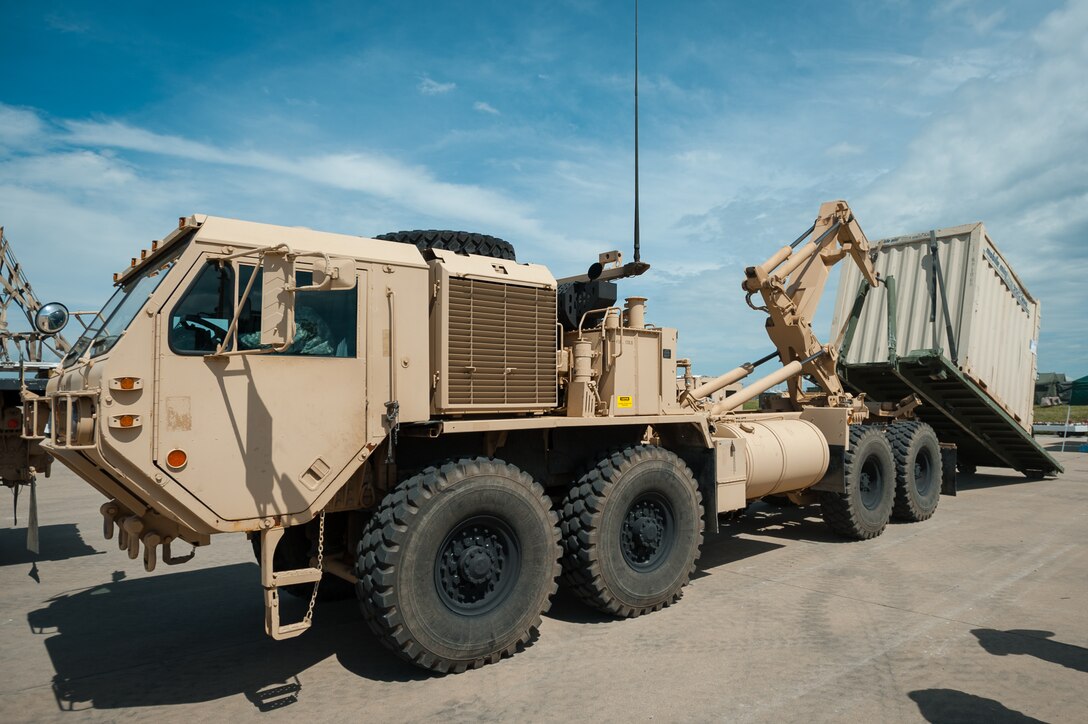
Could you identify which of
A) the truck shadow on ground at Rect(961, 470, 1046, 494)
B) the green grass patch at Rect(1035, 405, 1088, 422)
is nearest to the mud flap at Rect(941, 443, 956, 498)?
the truck shadow on ground at Rect(961, 470, 1046, 494)

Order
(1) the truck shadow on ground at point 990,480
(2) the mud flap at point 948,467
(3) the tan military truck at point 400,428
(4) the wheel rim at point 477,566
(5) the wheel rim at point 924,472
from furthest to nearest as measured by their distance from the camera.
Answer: (1) the truck shadow on ground at point 990,480 < (2) the mud flap at point 948,467 < (5) the wheel rim at point 924,472 < (4) the wheel rim at point 477,566 < (3) the tan military truck at point 400,428

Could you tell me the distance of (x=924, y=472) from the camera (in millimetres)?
10242

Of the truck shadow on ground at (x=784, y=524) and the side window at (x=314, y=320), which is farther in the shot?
the truck shadow on ground at (x=784, y=524)

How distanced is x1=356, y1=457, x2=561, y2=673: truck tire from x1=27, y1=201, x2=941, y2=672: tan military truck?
14 millimetres

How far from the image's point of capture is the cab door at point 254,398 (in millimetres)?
4016

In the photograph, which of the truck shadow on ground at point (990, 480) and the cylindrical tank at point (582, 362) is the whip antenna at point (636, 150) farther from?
the truck shadow on ground at point (990, 480)

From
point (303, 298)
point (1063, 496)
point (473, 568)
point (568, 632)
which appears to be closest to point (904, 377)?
point (1063, 496)

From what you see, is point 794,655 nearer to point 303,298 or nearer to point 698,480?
point 698,480

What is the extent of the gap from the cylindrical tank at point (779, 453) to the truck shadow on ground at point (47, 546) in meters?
7.47

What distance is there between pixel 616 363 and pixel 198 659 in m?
3.74

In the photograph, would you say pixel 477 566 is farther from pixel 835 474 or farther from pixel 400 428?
pixel 835 474

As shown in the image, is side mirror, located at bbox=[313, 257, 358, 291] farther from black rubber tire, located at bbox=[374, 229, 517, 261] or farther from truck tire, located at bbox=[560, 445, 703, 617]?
truck tire, located at bbox=[560, 445, 703, 617]

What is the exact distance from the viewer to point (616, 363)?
5953mm

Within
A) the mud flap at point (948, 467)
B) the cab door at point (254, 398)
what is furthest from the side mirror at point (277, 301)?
the mud flap at point (948, 467)
